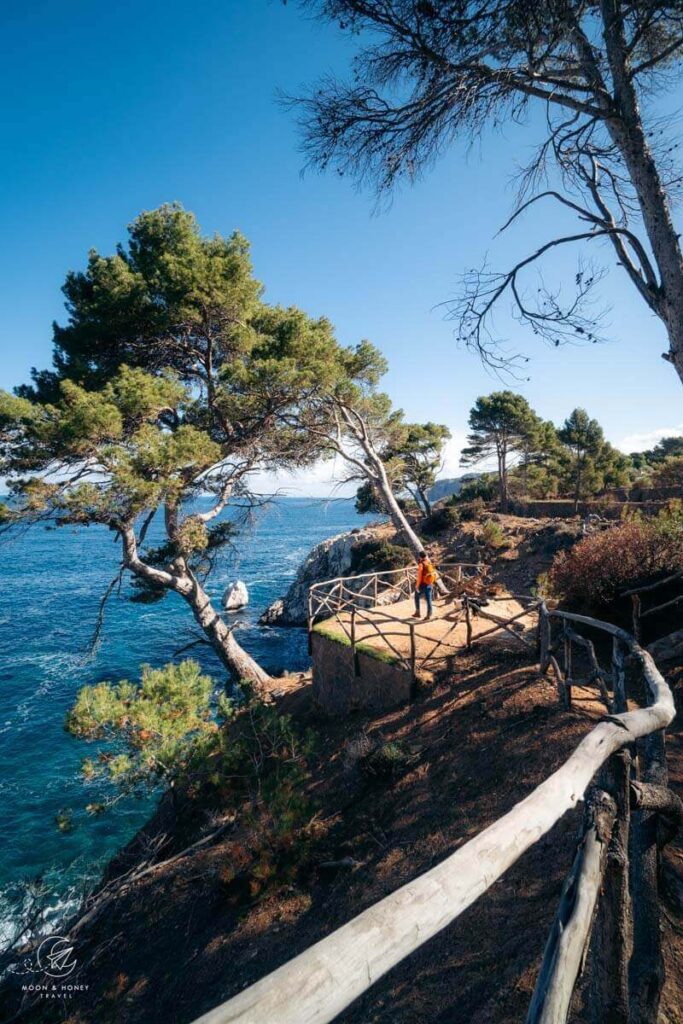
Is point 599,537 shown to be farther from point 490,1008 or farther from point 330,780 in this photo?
point 490,1008

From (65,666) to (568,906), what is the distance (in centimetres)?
2544

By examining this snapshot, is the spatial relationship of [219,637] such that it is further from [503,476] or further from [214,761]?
[503,476]

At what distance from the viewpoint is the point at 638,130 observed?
452 cm

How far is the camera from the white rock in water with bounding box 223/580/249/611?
3219 cm

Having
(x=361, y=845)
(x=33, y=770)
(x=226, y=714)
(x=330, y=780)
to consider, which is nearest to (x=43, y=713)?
(x=33, y=770)

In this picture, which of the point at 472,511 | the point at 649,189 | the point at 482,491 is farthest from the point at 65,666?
the point at 482,491

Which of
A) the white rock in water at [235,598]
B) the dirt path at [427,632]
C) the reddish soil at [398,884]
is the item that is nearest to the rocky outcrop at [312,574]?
the white rock in water at [235,598]

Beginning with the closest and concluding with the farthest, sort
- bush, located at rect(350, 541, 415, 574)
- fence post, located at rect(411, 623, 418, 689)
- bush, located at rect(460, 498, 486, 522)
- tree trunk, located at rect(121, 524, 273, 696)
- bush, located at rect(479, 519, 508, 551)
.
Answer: fence post, located at rect(411, 623, 418, 689), tree trunk, located at rect(121, 524, 273, 696), bush, located at rect(479, 519, 508, 551), bush, located at rect(350, 541, 415, 574), bush, located at rect(460, 498, 486, 522)

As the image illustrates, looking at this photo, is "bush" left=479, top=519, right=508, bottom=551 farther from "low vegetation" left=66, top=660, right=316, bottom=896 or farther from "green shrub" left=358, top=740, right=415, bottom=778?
"green shrub" left=358, top=740, right=415, bottom=778

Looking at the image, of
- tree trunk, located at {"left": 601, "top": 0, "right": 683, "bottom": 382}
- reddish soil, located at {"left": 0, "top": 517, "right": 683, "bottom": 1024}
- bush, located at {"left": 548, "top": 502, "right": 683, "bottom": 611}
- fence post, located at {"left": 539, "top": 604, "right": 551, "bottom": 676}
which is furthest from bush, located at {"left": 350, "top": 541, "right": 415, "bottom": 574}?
tree trunk, located at {"left": 601, "top": 0, "right": 683, "bottom": 382}

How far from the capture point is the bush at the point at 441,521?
1192 inches

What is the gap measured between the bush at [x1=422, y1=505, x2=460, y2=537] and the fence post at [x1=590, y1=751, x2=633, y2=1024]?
93.6 ft

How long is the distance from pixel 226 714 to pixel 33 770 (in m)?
10.0

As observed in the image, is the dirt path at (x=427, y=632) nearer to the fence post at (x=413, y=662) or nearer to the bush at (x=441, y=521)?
the fence post at (x=413, y=662)
